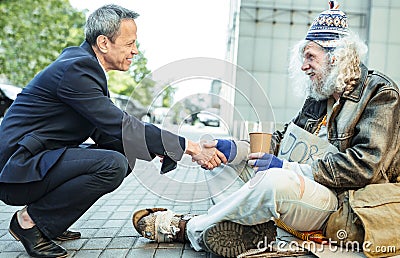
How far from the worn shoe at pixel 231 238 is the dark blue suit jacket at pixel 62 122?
60 centimetres

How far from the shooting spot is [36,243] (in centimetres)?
283

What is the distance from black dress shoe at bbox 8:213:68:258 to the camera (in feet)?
9.28

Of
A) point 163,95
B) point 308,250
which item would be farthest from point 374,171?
point 163,95

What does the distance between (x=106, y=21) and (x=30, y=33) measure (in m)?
23.5

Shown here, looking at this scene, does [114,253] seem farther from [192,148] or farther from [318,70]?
[318,70]

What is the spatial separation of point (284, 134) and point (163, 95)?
2.93 feet

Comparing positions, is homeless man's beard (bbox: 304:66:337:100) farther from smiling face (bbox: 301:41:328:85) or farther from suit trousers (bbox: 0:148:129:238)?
suit trousers (bbox: 0:148:129:238)

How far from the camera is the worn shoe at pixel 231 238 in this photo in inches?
106

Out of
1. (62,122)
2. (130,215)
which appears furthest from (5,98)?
(62,122)

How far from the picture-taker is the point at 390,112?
2682 millimetres

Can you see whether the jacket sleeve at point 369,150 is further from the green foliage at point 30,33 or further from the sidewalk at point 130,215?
the green foliage at point 30,33

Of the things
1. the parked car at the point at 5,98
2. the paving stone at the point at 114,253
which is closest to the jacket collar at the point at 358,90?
the paving stone at the point at 114,253

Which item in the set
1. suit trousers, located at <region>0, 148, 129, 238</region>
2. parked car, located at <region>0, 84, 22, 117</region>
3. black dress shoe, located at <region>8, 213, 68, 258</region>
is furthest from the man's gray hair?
parked car, located at <region>0, 84, 22, 117</region>

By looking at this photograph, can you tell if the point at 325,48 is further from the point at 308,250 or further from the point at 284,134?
the point at 308,250
